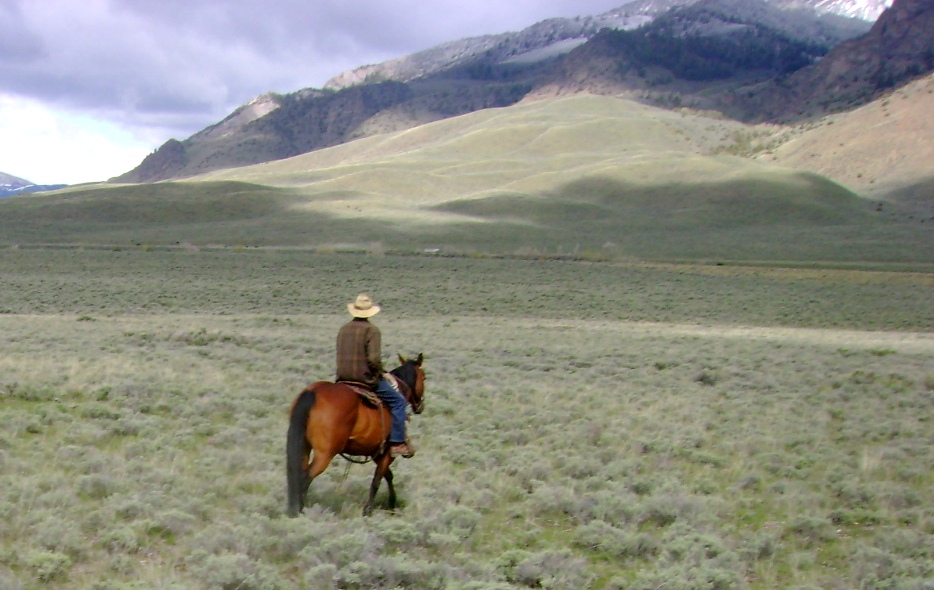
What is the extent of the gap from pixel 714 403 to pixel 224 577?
461 inches

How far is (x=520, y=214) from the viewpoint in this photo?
3575 inches

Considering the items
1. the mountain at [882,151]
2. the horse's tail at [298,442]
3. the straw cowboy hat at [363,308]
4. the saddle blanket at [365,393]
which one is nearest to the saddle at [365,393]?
the saddle blanket at [365,393]

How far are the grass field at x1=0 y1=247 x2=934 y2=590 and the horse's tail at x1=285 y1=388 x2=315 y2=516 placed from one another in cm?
36

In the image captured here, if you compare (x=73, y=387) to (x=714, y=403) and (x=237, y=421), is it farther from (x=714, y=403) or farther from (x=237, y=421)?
(x=714, y=403)

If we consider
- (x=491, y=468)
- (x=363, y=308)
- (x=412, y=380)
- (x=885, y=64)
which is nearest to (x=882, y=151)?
(x=885, y=64)

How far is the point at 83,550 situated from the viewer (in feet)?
21.7

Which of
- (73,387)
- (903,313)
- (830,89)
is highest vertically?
(830,89)

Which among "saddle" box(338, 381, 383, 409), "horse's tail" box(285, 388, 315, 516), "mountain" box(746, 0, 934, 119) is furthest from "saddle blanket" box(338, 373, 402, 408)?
"mountain" box(746, 0, 934, 119)

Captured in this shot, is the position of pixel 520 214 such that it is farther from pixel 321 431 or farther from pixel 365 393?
pixel 321 431

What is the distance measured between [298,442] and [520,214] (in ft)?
276

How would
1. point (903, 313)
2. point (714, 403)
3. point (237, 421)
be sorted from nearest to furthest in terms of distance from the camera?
point (237, 421)
point (714, 403)
point (903, 313)

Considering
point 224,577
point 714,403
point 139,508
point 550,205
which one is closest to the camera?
point 224,577

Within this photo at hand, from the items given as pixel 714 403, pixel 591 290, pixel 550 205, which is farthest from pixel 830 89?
pixel 714 403

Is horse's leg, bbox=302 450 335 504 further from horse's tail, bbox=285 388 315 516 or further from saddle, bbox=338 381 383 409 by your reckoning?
saddle, bbox=338 381 383 409
